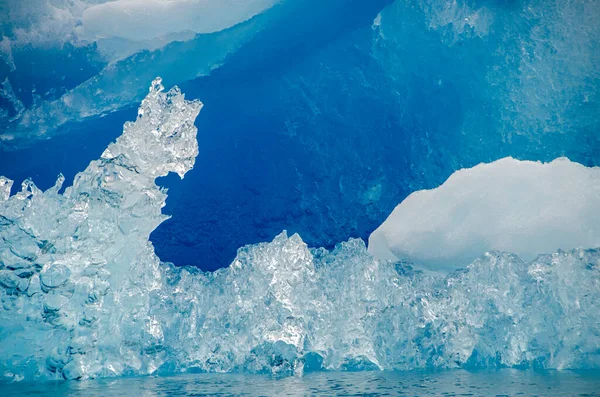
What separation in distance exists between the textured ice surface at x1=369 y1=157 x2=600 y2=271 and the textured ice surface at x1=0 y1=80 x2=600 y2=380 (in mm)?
319

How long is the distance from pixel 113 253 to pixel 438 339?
12.4ft

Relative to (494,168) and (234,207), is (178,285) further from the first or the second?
(494,168)

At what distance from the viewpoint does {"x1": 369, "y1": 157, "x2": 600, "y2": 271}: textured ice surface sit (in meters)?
7.05

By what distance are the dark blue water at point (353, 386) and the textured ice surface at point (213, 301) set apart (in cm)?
79

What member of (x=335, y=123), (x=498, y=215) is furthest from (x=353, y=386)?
(x=335, y=123)

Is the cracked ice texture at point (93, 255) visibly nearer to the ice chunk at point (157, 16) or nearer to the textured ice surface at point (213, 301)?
the textured ice surface at point (213, 301)

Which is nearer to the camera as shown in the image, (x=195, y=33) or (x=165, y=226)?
Result: (x=195, y=33)

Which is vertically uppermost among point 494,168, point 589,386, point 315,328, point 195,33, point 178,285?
point 195,33

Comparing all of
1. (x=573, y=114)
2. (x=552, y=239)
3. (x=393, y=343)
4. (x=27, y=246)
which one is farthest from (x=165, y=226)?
(x=573, y=114)

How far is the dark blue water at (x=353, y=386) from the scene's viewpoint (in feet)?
13.4

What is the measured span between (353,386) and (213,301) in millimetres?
3190

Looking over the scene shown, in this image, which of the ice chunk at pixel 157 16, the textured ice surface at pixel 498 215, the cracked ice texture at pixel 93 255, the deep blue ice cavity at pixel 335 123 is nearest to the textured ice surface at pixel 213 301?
the cracked ice texture at pixel 93 255

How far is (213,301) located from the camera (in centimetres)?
739

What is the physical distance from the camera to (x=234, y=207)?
8031mm
